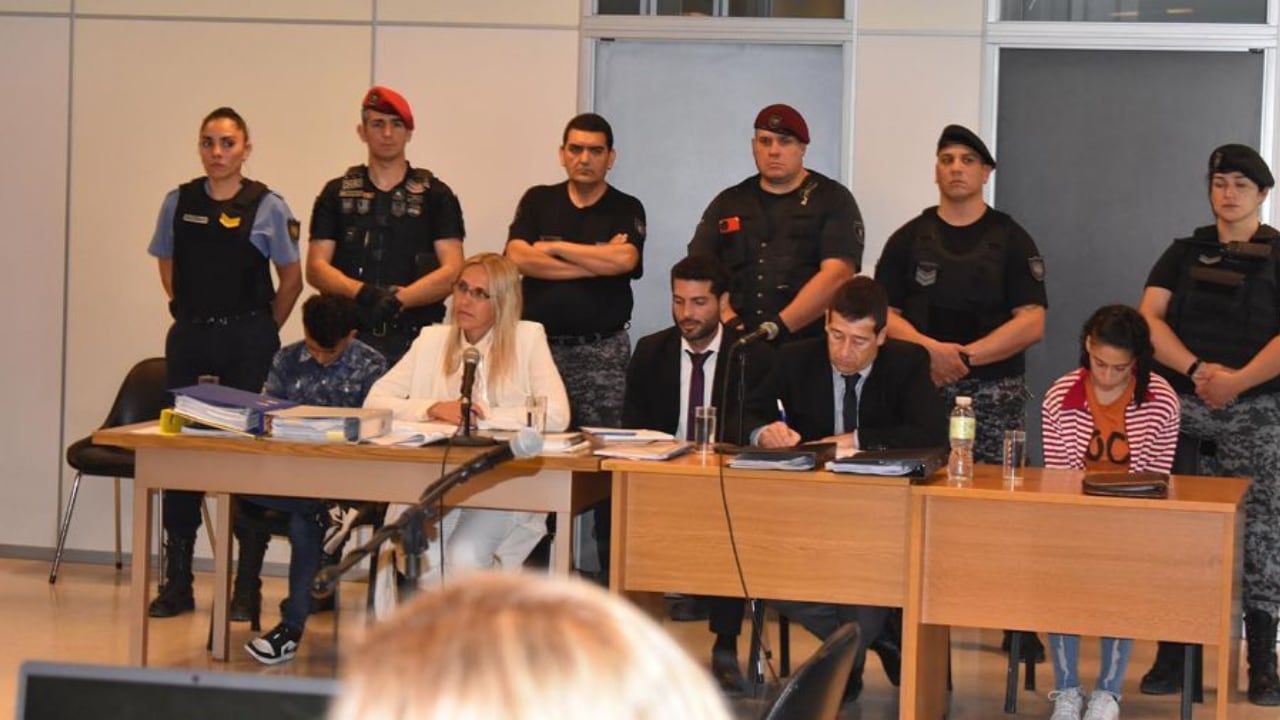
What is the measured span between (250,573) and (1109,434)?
2978mm

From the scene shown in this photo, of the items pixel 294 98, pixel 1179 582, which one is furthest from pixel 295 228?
pixel 1179 582

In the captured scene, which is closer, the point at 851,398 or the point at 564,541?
the point at 564,541

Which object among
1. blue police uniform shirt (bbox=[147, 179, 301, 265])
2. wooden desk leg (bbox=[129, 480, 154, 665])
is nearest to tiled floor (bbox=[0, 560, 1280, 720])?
wooden desk leg (bbox=[129, 480, 154, 665])

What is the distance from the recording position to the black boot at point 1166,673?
18.0 ft

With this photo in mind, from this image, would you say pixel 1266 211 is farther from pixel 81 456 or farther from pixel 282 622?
pixel 81 456

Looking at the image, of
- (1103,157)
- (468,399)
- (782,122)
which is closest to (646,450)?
(468,399)

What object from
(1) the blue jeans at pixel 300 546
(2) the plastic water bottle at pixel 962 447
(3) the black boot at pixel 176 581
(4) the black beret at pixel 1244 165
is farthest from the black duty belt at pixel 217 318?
(4) the black beret at pixel 1244 165

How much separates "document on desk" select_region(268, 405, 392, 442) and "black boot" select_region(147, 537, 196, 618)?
1592mm

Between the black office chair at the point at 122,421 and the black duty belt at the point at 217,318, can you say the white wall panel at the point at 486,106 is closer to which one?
the black duty belt at the point at 217,318

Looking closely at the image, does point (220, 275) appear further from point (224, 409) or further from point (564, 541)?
point (564, 541)

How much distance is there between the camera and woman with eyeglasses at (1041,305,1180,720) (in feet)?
16.5

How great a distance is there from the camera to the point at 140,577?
4980 millimetres

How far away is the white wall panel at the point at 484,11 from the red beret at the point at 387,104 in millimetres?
698

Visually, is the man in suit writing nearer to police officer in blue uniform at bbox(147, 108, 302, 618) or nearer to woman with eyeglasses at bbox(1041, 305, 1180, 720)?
woman with eyeglasses at bbox(1041, 305, 1180, 720)
